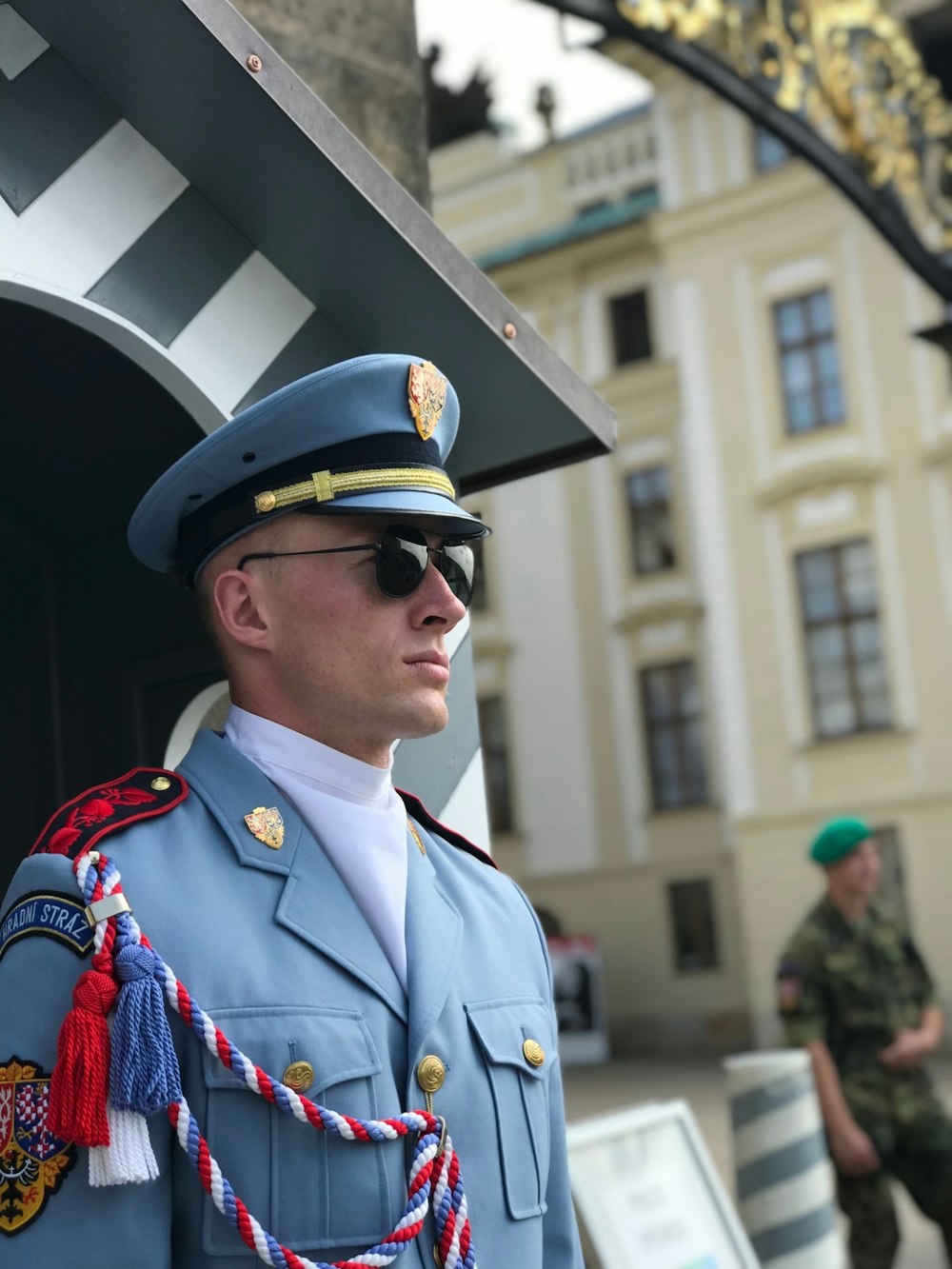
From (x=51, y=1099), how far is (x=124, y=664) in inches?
60.4

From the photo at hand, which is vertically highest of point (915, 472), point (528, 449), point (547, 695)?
point (915, 472)

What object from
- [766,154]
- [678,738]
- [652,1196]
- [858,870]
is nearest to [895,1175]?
[858,870]

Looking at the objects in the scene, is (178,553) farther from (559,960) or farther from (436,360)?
(559,960)

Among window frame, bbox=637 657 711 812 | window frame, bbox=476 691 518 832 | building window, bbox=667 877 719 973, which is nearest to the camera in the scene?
building window, bbox=667 877 719 973

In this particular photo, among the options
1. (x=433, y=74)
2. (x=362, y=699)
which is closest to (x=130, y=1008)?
(x=362, y=699)

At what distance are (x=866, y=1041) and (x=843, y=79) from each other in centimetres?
331

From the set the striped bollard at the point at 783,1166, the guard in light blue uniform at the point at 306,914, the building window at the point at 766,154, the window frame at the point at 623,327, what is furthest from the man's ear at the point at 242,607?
the window frame at the point at 623,327

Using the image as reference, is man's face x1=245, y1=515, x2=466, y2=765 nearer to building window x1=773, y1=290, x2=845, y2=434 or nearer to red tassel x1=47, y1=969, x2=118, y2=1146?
red tassel x1=47, y1=969, x2=118, y2=1146

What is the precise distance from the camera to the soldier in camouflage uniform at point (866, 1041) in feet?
17.9

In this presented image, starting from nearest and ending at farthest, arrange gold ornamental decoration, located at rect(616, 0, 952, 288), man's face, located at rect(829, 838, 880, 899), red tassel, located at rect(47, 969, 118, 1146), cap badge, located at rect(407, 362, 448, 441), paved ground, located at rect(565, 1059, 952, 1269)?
red tassel, located at rect(47, 969, 118, 1146) → cap badge, located at rect(407, 362, 448, 441) → gold ornamental decoration, located at rect(616, 0, 952, 288) → man's face, located at rect(829, 838, 880, 899) → paved ground, located at rect(565, 1059, 952, 1269)

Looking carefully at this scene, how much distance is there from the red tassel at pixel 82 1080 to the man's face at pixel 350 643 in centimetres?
47

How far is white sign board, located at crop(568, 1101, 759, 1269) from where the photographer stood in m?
4.09

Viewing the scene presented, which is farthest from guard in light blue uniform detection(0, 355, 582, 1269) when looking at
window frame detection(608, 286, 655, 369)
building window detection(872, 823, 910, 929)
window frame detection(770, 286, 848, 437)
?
window frame detection(608, 286, 655, 369)

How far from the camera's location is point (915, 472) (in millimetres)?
20578
